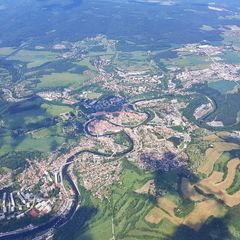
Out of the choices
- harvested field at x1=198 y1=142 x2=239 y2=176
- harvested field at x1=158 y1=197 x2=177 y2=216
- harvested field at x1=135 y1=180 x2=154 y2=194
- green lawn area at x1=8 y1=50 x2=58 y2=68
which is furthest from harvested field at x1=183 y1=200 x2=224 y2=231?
green lawn area at x1=8 y1=50 x2=58 y2=68

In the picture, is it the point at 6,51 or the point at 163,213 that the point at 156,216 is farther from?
the point at 6,51

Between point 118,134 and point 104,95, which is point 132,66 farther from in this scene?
point 118,134

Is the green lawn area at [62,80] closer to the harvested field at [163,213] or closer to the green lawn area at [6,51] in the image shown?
the green lawn area at [6,51]

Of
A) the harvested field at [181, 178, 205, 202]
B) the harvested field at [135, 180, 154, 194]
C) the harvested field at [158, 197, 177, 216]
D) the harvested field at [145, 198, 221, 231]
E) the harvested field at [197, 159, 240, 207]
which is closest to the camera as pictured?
the harvested field at [145, 198, 221, 231]

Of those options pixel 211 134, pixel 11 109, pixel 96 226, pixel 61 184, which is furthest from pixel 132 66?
pixel 96 226

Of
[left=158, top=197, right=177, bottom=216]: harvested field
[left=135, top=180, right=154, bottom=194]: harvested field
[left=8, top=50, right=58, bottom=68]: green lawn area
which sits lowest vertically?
[left=8, top=50, right=58, bottom=68]: green lawn area

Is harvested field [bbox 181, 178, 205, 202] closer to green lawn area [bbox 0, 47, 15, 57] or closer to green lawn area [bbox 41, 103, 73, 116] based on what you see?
green lawn area [bbox 41, 103, 73, 116]

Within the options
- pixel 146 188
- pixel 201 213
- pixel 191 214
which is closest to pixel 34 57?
pixel 146 188

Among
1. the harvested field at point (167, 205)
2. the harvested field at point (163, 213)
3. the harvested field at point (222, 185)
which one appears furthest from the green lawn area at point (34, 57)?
the harvested field at point (163, 213)

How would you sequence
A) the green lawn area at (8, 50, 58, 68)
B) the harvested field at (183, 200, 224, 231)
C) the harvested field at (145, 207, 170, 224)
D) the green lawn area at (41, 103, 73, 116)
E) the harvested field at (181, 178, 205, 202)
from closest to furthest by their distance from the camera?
the harvested field at (183, 200, 224, 231) → the harvested field at (145, 207, 170, 224) → the harvested field at (181, 178, 205, 202) → the green lawn area at (41, 103, 73, 116) → the green lawn area at (8, 50, 58, 68)
